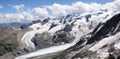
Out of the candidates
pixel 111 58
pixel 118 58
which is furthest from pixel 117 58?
pixel 111 58

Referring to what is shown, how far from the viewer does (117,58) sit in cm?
19100

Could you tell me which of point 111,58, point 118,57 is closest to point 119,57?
point 118,57

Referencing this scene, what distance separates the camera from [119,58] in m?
192

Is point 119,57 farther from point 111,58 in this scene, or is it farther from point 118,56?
point 111,58

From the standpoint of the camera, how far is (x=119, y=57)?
7682 inches

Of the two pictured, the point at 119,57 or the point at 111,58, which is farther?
the point at 119,57

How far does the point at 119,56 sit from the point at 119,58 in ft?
21.1

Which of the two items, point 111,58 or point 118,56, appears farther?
point 118,56

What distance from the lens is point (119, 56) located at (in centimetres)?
19812

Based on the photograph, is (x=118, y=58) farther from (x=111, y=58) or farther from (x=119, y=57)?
(x=111, y=58)

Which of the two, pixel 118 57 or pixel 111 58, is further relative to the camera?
pixel 118 57

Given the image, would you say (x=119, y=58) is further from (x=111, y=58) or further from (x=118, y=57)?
(x=111, y=58)

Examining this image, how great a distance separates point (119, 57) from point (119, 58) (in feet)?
11.0

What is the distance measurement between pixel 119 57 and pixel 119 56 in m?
3.10
